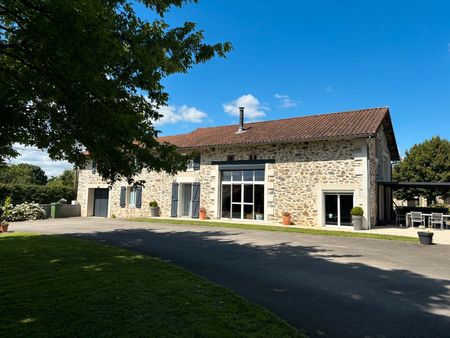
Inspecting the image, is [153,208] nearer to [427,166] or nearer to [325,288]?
[325,288]

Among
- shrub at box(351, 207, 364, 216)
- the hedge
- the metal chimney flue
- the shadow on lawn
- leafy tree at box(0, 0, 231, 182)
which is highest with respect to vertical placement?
the metal chimney flue

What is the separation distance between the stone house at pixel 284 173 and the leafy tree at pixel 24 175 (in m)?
34.0

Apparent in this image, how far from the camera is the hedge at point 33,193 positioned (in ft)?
73.2

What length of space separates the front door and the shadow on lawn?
16535 millimetres

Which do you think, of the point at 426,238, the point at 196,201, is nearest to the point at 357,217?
the point at 426,238

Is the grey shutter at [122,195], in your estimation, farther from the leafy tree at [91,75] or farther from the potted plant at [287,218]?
→ the leafy tree at [91,75]

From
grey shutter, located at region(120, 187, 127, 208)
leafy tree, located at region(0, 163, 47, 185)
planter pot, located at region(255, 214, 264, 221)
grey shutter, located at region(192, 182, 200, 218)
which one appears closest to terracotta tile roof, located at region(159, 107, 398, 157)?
grey shutter, located at region(192, 182, 200, 218)

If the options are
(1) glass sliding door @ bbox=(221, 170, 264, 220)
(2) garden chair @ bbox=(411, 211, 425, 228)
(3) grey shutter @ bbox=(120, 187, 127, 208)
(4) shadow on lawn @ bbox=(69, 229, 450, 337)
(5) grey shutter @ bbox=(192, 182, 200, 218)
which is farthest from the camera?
(3) grey shutter @ bbox=(120, 187, 127, 208)

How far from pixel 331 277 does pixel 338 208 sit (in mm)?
10310

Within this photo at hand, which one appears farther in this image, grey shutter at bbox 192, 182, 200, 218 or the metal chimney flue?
the metal chimney flue

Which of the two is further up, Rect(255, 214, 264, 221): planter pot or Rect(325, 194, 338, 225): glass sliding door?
Rect(325, 194, 338, 225): glass sliding door

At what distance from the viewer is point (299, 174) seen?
55.3 feet

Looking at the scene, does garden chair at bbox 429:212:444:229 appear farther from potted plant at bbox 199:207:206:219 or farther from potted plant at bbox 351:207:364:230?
potted plant at bbox 199:207:206:219

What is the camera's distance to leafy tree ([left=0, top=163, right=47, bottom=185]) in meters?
50.1
